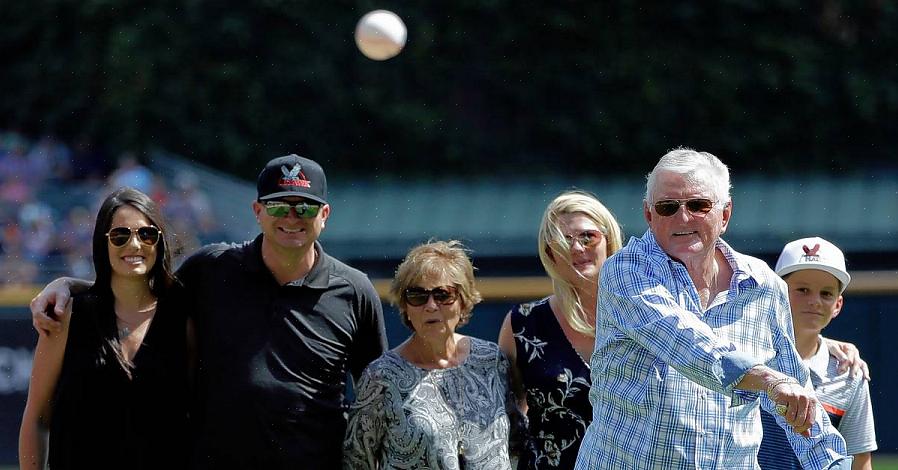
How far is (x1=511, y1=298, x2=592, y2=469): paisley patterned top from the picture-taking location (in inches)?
182

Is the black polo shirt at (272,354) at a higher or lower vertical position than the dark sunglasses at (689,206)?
lower

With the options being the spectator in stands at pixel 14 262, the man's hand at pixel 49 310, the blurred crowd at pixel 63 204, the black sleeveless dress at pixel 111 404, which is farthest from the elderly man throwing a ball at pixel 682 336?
the blurred crowd at pixel 63 204

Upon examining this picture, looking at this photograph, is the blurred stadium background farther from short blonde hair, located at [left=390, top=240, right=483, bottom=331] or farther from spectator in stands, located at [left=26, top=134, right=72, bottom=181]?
short blonde hair, located at [left=390, top=240, right=483, bottom=331]

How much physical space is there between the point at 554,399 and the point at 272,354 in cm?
109

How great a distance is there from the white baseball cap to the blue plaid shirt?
0.99m

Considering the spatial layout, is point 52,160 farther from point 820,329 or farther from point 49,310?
point 820,329

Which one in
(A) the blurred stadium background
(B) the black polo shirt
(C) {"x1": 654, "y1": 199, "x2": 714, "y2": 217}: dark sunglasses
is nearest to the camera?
(C) {"x1": 654, "y1": 199, "x2": 714, "y2": 217}: dark sunglasses

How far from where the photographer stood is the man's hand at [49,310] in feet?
15.2

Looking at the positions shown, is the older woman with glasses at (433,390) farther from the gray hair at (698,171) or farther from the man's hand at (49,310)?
the gray hair at (698,171)

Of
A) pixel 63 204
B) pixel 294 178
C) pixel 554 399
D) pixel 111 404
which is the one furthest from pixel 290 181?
pixel 63 204

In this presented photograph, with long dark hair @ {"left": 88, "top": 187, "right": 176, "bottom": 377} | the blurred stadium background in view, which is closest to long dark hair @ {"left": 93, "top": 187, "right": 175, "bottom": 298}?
long dark hair @ {"left": 88, "top": 187, "right": 176, "bottom": 377}

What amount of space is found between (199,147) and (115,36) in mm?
2376

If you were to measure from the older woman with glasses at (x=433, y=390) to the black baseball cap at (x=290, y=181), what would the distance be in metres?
0.50

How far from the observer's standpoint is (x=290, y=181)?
16.2 feet
